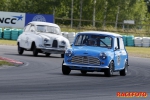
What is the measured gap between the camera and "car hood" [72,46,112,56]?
63.0ft

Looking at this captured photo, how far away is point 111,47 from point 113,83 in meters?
3.22

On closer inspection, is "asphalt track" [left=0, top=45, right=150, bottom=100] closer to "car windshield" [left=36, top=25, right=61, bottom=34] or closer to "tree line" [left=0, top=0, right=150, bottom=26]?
"car windshield" [left=36, top=25, right=61, bottom=34]

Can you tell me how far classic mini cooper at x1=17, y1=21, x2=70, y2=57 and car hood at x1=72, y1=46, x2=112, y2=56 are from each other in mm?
10353

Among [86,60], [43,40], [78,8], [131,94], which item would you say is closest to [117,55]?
[86,60]

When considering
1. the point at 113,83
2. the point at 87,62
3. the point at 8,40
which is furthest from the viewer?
the point at 8,40

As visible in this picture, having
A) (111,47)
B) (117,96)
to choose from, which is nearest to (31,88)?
(117,96)

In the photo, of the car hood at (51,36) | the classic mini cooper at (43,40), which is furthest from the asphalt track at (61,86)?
the car hood at (51,36)

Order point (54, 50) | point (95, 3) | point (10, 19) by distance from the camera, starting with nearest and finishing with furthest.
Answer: point (54, 50), point (10, 19), point (95, 3)

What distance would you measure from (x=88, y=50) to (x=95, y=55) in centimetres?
29

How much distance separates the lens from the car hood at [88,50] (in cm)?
1919

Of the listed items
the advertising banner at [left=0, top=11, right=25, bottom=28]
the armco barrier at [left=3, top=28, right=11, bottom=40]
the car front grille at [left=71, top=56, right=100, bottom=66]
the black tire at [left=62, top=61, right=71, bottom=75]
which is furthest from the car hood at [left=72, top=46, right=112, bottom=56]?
the advertising banner at [left=0, top=11, right=25, bottom=28]

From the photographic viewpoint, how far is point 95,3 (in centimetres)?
8081

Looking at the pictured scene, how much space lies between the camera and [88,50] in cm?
1931

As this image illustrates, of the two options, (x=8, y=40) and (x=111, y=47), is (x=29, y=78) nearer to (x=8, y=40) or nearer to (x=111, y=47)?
(x=111, y=47)
